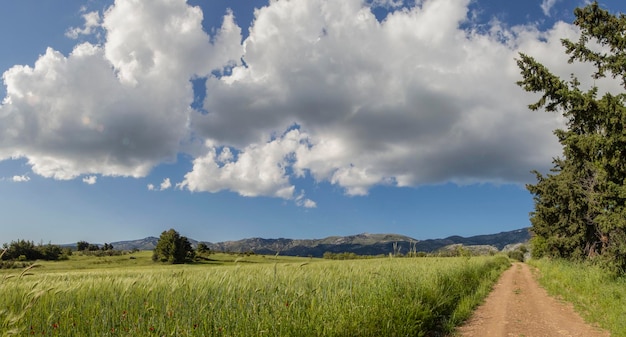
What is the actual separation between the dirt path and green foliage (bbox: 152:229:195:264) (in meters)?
99.1

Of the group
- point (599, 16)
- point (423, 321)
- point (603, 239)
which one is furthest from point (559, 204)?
point (423, 321)

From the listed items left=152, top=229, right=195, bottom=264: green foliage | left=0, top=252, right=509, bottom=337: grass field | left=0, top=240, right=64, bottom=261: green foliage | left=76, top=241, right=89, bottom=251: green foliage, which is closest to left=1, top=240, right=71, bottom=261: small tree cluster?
left=0, top=240, right=64, bottom=261: green foliage

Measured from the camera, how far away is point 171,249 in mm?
102250

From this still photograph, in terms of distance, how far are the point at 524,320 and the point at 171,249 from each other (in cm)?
10295

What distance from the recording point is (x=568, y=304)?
1548cm

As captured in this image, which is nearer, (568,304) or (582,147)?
(568,304)

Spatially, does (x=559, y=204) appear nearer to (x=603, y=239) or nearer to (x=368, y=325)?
(x=603, y=239)

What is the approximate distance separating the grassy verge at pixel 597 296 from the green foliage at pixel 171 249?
9770 cm

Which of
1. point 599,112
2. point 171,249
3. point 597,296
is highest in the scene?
point 599,112

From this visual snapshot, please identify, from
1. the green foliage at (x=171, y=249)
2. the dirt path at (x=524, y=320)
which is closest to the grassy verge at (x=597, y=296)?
the dirt path at (x=524, y=320)

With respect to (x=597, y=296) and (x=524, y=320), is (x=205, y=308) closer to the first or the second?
(x=524, y=320)

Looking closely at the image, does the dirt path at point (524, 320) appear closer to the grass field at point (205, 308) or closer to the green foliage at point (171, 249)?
the grass field at point (205, 308)

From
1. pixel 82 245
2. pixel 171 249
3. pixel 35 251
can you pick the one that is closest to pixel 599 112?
pixel 171 249

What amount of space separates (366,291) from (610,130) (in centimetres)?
1536
